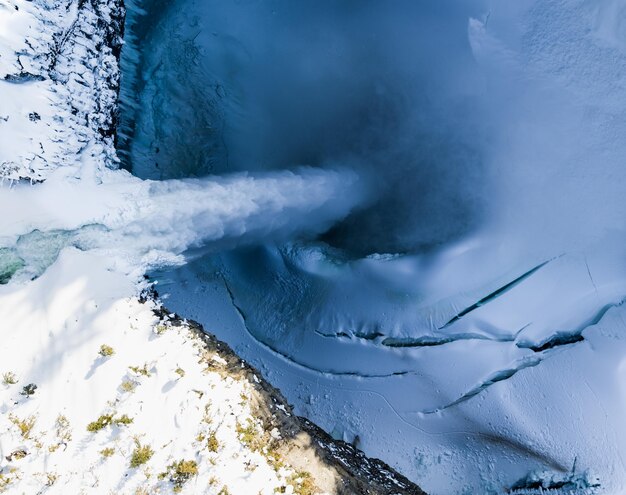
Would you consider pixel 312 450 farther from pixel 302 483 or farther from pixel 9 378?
pixel 9 378

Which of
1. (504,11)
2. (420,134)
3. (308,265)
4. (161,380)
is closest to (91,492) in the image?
(161,380)

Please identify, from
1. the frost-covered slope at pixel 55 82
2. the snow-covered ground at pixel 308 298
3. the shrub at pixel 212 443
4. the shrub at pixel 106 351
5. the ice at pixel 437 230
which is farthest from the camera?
the ice at pixel 437 230

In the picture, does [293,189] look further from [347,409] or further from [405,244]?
[347,409]

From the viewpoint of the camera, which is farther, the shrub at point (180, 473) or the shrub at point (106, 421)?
the shrub at point (106, 421)

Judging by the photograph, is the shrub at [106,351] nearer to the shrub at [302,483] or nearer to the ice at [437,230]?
the ice at [437,230]

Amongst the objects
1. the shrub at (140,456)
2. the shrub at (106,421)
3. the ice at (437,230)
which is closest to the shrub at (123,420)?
the shrub at (106,421)

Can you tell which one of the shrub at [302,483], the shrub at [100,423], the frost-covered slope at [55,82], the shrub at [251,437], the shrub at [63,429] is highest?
the frost-covered slope at [55,82]
